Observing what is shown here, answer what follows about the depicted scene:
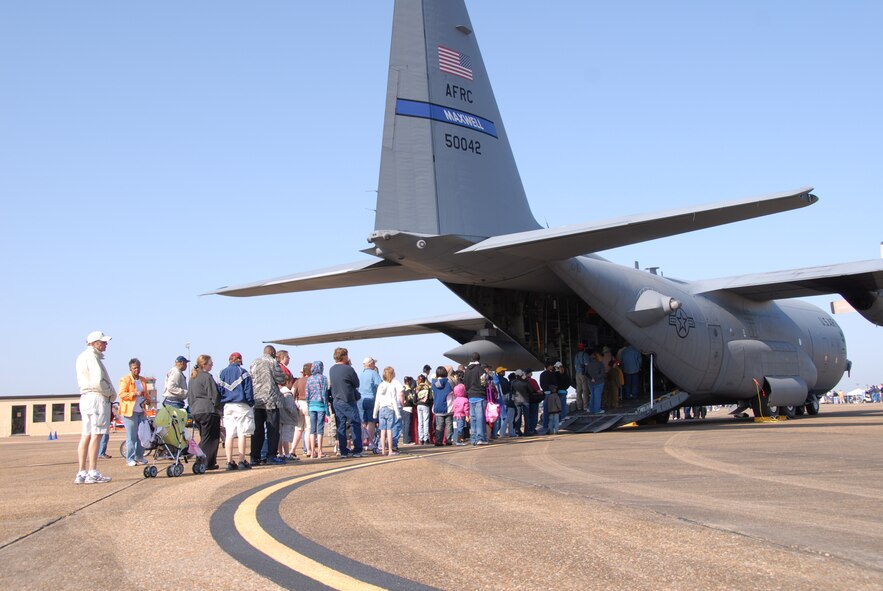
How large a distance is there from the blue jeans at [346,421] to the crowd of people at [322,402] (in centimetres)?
2

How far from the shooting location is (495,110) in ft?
50.5

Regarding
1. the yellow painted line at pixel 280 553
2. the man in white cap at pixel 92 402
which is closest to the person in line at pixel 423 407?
the man in white cap at pixel 92 402

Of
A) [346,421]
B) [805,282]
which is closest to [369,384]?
[346,421]

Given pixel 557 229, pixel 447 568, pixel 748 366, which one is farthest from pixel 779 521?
pixel 748 366

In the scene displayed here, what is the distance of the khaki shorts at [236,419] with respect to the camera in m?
10.3

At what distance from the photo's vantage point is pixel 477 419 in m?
14.3

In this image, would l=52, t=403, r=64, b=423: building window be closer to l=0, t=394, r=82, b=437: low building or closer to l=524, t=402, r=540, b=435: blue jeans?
l=0, t=394, r=82, b=437: low building

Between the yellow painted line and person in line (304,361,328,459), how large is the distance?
5.24 meters

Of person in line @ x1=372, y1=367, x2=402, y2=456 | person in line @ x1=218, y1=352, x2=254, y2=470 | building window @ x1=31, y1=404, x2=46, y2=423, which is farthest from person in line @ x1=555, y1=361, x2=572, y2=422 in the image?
building window @ x1=31, y1=404, x2=46, y2=423

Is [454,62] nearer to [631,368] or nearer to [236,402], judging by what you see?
[236,402]

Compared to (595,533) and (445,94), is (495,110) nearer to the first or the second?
(445,94)

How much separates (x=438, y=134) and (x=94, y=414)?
746 cm

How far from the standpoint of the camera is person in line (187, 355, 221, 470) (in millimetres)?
9906

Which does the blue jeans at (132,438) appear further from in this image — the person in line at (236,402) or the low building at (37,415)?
the low building at (37,415)
